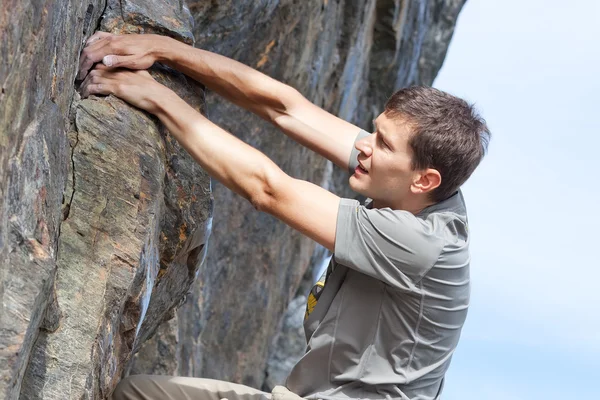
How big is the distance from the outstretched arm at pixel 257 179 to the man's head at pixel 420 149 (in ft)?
1.01

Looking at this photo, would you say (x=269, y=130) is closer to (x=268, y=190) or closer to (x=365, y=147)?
(x=365, y=147)

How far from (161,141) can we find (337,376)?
1.32m

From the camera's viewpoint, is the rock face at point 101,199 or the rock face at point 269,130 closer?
the rock face at point 101,199

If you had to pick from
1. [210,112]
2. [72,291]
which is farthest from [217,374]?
[72,291]

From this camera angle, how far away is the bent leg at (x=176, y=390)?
3.87 meters

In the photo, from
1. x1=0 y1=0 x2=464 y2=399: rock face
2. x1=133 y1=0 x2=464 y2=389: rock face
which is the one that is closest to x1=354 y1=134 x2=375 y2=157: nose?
x1=0 y1=0 x2=464 y2=399: rock face

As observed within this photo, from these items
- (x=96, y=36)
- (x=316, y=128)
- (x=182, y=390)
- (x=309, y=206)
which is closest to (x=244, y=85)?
(x=316, y=128)

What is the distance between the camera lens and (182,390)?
3.95 meters

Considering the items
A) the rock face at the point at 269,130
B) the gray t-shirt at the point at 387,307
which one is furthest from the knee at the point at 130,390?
the rock face at the point at 269,130

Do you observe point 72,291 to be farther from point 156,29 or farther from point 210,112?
point 210,112

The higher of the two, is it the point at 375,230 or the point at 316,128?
the point at 316,128

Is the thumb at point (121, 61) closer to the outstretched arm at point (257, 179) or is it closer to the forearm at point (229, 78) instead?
the forearm at point (229, 78)

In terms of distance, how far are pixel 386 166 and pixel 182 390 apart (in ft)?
4.44

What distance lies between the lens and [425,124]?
12.3ft
